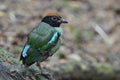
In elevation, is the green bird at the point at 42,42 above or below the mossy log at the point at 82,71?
below

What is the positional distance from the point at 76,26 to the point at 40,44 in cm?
518

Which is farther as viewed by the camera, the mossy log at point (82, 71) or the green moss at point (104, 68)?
the green moss at point (104, 68)

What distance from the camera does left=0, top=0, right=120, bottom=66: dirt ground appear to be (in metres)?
8.99

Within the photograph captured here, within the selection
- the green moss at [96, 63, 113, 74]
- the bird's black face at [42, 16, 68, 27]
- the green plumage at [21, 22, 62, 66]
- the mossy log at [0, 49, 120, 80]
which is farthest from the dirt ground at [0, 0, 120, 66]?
the green plumage at [21, 22, 62, 66]

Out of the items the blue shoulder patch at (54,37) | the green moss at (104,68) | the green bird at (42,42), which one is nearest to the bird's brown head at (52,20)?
the green bird at (42,42)

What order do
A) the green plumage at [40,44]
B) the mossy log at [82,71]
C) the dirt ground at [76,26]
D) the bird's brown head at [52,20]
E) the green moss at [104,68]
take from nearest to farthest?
the green plumage at [40,44] < the bird's brown head at [52,20] < the mossy log at [82,71] < the green moss at [104,68] < the dirt ground at [76,26]

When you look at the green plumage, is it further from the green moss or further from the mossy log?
the green moss

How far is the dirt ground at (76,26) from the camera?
29.5 ft

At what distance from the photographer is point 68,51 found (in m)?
9.19

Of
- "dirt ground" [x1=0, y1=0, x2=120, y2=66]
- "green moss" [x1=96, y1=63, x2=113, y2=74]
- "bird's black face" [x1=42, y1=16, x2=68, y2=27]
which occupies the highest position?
"dirt ground" [x1=0, y1=0, x2=120, y2=66]

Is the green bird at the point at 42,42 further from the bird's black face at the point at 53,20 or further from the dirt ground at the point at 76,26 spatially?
the dirt ground at the point at 76,26

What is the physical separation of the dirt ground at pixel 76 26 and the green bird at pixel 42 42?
251 centimetres

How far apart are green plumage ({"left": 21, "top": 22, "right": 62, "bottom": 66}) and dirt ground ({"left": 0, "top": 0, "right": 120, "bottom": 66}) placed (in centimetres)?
258

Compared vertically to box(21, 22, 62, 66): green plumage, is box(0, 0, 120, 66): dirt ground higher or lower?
higher
